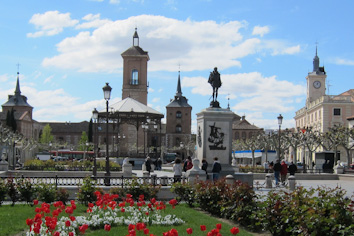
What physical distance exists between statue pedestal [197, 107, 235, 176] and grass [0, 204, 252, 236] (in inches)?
224

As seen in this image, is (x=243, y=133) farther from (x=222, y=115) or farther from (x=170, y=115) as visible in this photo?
(x=222, y=115)

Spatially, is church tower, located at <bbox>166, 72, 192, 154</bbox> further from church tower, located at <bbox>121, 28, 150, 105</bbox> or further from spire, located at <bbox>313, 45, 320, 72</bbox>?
spire, located at <bbox>313, 45, 320, 72</bbox>

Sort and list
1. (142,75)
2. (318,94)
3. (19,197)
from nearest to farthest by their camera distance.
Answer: (19,197) → (318,94) → (142,75)

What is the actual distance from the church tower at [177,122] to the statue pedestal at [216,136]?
99.4m

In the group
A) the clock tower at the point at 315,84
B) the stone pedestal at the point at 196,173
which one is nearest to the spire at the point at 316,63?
the clock tower at the point at 315,84

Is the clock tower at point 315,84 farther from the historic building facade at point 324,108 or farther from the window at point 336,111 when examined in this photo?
the window at point 336,111

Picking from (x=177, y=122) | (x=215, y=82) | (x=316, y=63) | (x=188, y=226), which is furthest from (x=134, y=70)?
(x=188, y=226)

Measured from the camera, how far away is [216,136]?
22109 millimetres

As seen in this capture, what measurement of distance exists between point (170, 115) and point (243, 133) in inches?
914

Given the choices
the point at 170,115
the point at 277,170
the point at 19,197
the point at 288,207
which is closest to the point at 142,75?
the point at 170,115

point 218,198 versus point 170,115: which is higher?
point 170,115

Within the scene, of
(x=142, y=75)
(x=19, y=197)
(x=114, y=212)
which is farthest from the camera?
(x=142, y=75)

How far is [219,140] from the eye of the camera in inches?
870

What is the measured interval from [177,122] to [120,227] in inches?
4423
